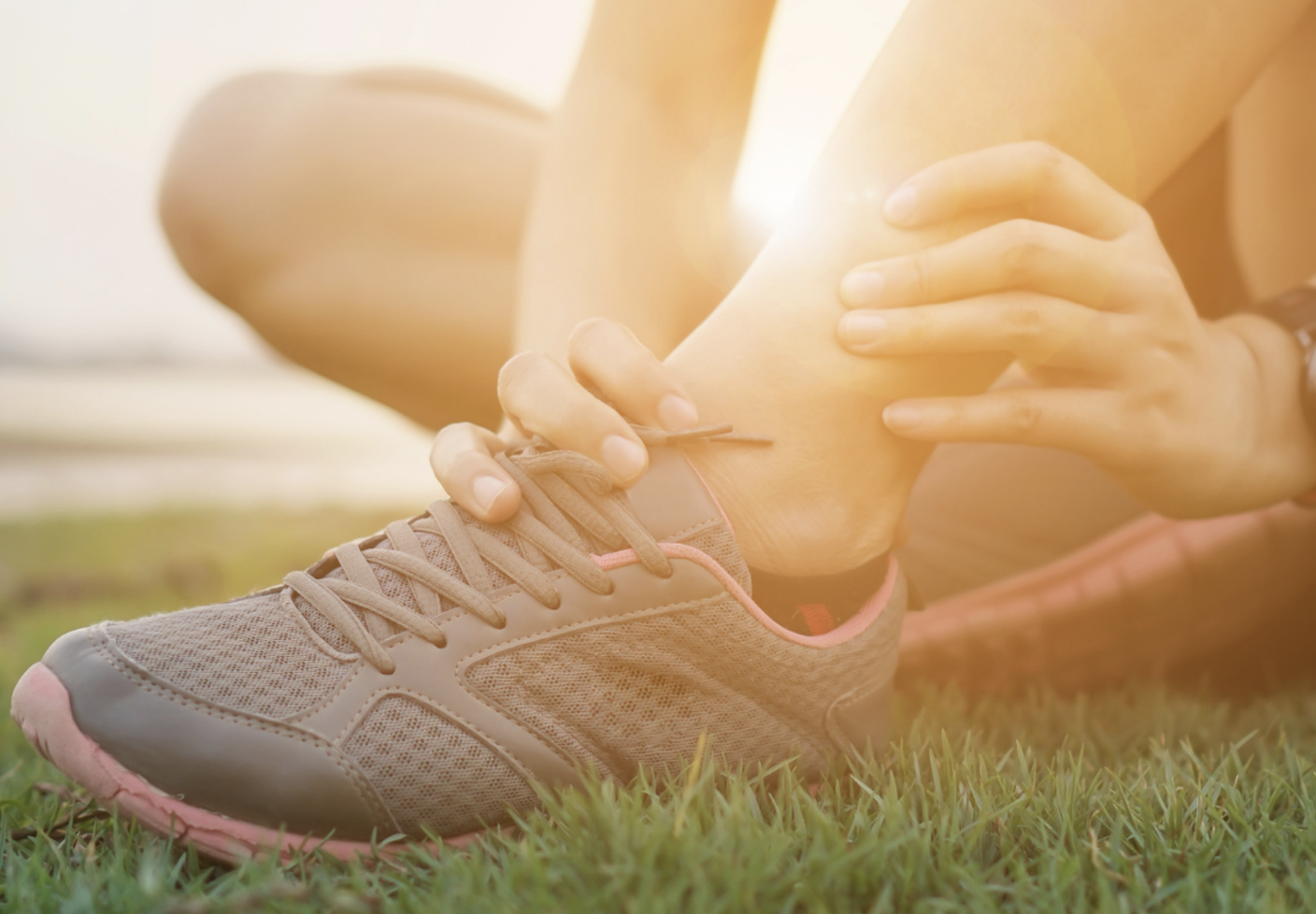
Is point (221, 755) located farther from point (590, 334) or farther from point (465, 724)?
point (590, 334)

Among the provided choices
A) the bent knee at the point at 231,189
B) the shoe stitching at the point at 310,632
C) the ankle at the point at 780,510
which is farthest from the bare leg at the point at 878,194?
the bent knee at the point at 231,189

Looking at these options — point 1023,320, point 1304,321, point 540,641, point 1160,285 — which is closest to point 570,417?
point 540,641

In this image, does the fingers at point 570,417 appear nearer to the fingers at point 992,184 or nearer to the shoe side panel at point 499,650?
the shoe side panel at point 499,650

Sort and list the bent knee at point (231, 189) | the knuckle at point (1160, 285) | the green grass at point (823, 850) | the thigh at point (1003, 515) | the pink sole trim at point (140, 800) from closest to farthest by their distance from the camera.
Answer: the green grass at point (823, 850)
the pink sole trim at point (140, 800)
the knuckle at point (1160, 285)
the thigh at point (1003, 515)
the bent knee at point (231, 189)

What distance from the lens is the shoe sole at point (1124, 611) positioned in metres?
1.82

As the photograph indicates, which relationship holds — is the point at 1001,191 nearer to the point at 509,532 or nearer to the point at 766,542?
the point at 766,542

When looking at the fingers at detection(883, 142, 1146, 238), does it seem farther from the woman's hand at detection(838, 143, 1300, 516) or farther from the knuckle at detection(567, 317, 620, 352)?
the knuckle at detection(567, 317, 620, 352)

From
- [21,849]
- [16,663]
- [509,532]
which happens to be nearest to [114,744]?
[21,849]

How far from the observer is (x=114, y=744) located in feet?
3.20

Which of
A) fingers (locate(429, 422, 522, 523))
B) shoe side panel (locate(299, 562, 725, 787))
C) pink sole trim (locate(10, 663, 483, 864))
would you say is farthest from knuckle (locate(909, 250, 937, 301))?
pink sole trim (locate(10, 663, 483, 864))

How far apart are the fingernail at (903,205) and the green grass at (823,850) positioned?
2.22 ft

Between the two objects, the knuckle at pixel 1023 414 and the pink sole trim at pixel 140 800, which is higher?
the knuckle at pixel 1023 414

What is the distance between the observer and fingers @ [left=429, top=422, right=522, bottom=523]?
1.11 m

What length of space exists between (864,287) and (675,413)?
0.92 feet
